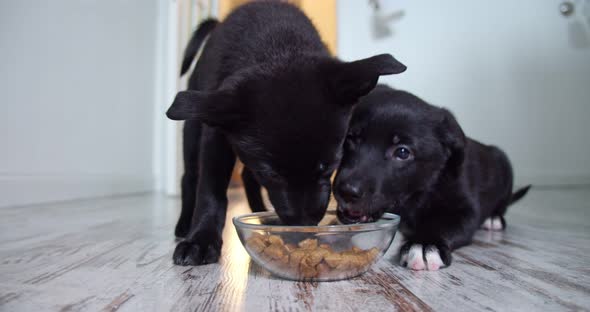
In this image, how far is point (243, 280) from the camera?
45.1 inches

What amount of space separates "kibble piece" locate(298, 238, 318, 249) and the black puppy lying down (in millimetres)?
394

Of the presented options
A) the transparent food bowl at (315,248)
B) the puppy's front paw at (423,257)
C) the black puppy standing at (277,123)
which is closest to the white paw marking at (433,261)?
the puppy's front paw at (423,257)

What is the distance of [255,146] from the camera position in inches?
52.4

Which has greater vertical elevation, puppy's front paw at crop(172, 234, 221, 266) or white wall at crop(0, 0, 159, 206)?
white wall at crop(0, 0, 159, 206)

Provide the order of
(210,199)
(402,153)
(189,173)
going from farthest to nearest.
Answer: (189,173), (402,153), (210,199)

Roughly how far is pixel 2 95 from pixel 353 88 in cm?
240

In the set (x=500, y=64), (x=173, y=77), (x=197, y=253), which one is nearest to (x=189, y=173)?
(x=197, y=253)

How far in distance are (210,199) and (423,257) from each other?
0.68 metres

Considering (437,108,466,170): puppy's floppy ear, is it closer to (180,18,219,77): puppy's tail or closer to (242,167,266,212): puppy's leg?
(242,167,266,212): puppy's leg

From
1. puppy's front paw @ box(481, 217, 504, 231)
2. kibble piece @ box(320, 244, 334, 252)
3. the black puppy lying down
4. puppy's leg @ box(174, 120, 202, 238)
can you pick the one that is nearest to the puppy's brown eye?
the black puppy lying down

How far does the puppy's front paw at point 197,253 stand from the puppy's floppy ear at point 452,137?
2.97ft

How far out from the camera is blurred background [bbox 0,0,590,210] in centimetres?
303

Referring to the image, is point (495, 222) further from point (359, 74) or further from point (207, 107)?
point (207, 107)

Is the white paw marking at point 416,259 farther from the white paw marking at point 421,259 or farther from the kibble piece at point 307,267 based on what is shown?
the kibble piece at point 307,267
